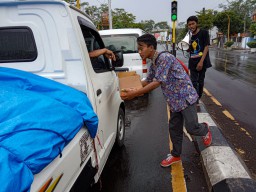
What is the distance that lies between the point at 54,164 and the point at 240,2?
8132 centimetres

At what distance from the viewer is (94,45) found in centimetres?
328

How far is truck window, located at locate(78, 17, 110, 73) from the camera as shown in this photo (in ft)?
9.26

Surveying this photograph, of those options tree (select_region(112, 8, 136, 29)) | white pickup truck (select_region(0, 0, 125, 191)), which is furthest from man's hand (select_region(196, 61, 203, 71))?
tree (select_region(112, 8, 136, 29))

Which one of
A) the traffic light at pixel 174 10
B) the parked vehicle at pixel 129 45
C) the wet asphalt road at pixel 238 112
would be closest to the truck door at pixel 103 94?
the wet asphalt road at pixel 238 112

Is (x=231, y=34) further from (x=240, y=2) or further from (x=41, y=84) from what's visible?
(x=41, y=84)

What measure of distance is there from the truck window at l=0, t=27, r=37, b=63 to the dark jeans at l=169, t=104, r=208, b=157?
1865mm

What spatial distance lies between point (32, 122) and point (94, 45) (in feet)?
6.39

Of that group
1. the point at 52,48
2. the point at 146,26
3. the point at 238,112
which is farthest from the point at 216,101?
the point at 146,26

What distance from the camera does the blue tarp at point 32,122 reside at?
1255mm

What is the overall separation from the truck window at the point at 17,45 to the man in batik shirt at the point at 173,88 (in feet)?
3.75

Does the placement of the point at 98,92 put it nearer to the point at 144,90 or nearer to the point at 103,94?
the point at 103,94

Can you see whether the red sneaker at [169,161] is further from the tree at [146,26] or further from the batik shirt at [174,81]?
the tree at [146,26]

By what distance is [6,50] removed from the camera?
241 centimetres

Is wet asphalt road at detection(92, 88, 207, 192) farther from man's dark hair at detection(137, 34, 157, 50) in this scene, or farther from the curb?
man's dark hair at detection(137, 34, 157, 50)
